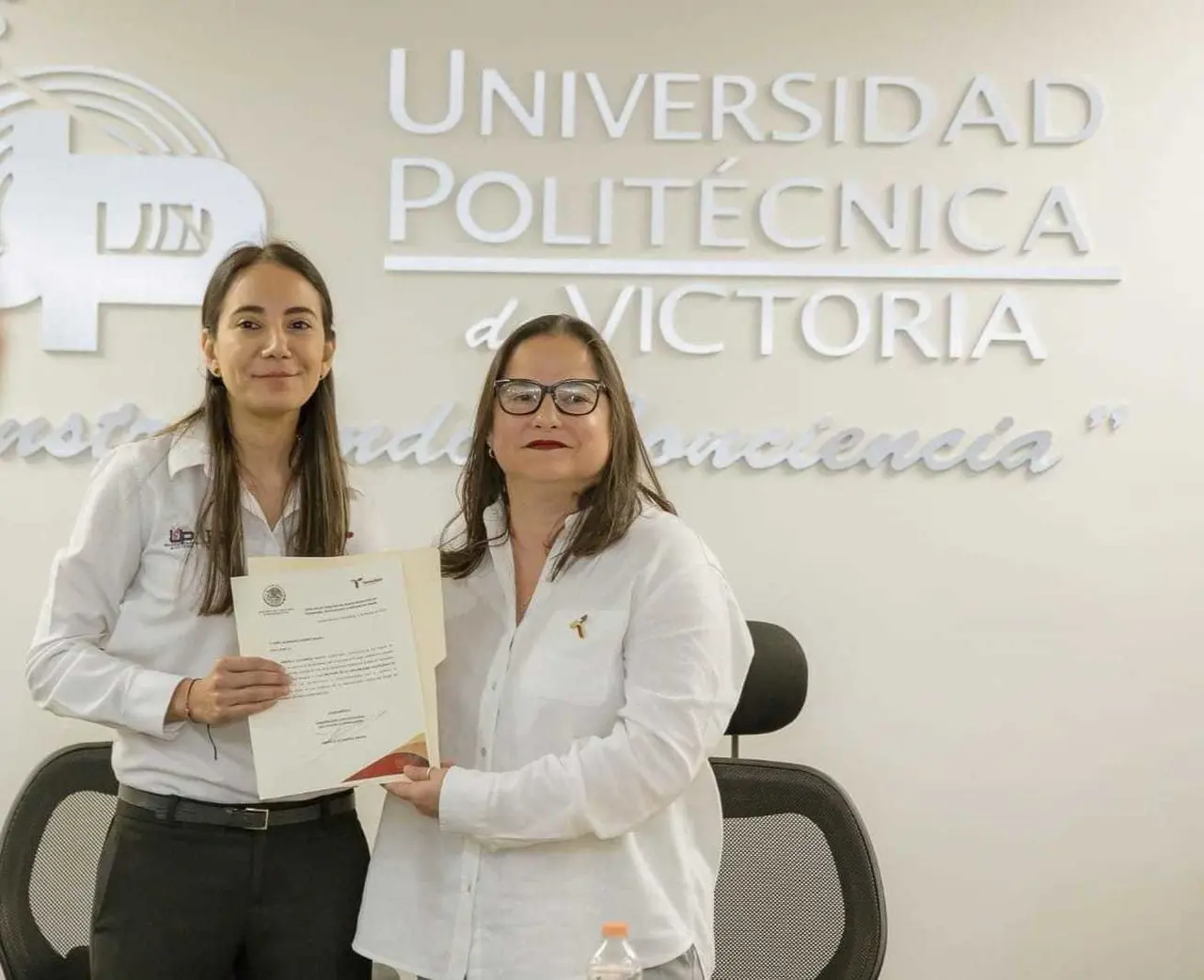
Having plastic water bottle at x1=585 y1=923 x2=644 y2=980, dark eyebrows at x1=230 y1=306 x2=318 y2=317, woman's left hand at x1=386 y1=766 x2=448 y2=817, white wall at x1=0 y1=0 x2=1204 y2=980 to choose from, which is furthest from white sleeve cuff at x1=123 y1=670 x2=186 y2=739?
white wall at x1=0 y1=0 x2=1204 y2=980

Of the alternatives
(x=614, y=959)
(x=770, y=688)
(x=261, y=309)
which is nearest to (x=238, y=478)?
(x=261, y=309)

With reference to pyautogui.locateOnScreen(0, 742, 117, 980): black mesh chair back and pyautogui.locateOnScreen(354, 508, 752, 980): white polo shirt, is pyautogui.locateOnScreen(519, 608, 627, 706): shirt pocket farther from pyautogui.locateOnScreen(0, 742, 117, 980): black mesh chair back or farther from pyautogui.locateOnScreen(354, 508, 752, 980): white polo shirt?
pyautogui.locateOnScreen(0, 742, 117, 980): black mesh chair back

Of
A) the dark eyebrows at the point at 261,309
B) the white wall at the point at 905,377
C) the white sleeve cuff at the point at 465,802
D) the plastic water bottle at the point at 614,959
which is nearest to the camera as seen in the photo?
the plastic water bottle at the point at 614,959

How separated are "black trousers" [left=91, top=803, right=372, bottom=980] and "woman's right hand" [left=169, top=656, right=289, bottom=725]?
19 centimetres

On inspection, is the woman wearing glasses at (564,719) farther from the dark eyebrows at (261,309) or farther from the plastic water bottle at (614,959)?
the dark eyebrows at (261,309)

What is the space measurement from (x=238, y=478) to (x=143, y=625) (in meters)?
0.27

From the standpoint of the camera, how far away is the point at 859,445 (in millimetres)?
3350

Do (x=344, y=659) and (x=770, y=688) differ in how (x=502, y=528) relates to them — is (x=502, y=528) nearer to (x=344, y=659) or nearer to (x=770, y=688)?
(x=344, y=659)

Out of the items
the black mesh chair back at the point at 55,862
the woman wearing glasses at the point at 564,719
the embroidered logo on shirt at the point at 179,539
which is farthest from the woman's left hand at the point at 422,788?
the black mesh chair back at the point at 55,862

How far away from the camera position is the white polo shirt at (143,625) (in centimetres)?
193

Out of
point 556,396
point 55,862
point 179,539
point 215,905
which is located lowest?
point 55,862

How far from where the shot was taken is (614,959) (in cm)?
167

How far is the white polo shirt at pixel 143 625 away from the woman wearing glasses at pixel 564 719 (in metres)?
0.30

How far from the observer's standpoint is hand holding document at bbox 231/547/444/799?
190 cm
